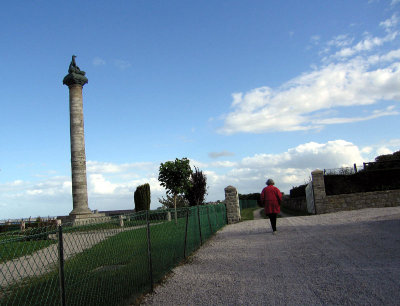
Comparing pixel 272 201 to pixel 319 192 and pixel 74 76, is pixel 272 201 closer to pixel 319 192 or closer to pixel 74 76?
pixel 319 192

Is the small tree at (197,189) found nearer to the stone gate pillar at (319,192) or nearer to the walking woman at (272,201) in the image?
the stone gate pillar at (319,192)

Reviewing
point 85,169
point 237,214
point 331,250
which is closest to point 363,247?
point 331,250

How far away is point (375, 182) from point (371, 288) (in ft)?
60.6

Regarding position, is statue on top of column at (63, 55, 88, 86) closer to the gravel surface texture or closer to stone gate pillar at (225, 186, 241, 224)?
stone gate pillar at (225, 186, 241, 224)

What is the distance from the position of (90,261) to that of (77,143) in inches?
898

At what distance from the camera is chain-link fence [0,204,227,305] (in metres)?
3.42

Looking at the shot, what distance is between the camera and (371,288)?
5.02 m

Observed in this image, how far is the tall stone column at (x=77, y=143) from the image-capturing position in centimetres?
2578

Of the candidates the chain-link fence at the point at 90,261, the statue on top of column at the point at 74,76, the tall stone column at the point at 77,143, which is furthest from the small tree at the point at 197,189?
the chain-link fence at the point at 90,261

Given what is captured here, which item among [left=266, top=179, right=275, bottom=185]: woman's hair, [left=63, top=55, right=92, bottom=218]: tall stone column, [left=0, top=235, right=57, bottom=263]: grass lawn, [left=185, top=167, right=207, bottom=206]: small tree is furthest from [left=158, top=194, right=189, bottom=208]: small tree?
[left=0, top=235, right=57, bottom=263]: grass lawn

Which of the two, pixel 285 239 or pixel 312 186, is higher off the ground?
pixel 312 186

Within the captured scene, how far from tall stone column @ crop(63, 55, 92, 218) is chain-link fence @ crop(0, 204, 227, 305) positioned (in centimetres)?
1954

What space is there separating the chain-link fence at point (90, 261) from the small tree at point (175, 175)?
Answer: 20.2 metres

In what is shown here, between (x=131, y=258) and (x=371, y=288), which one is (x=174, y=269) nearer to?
(x=131, y=258)
